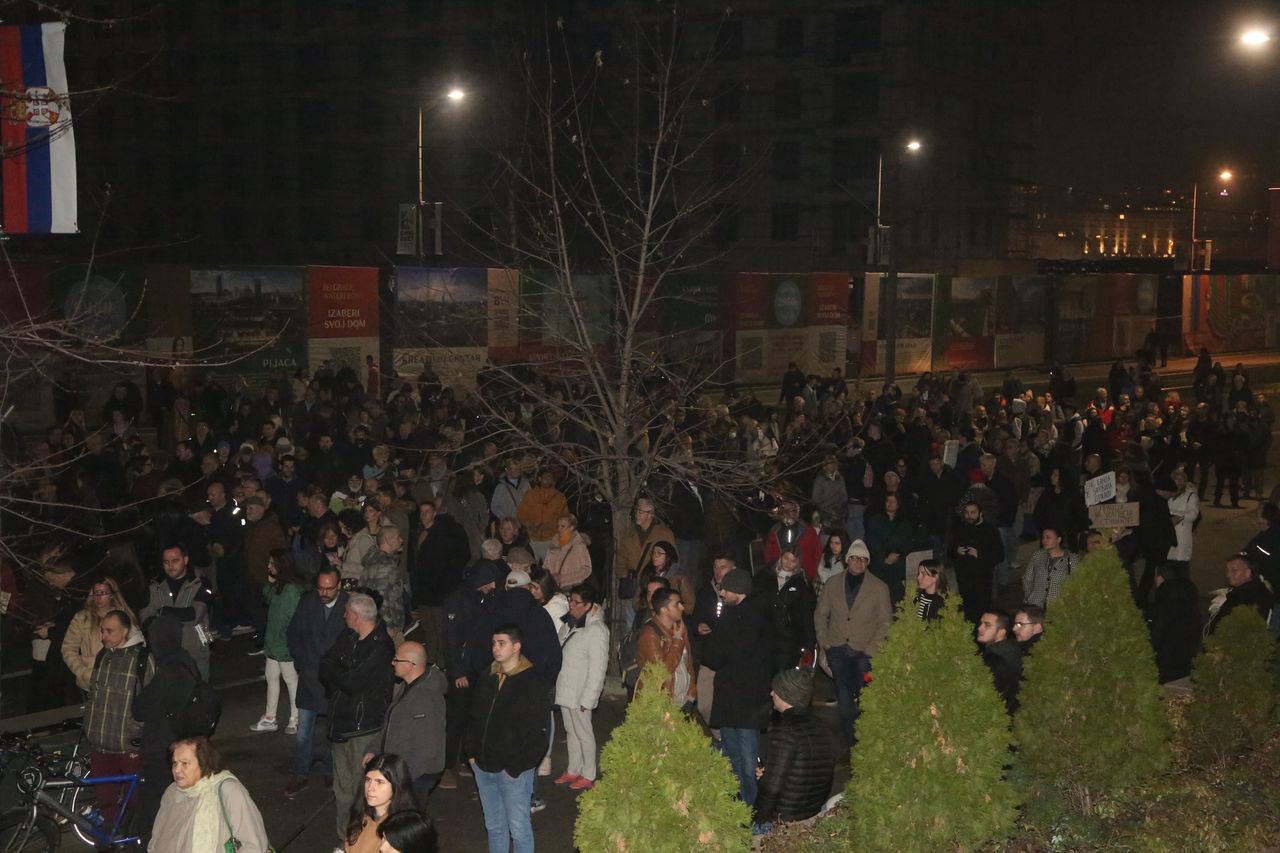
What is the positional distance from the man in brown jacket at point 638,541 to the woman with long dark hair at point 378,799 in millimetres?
5662

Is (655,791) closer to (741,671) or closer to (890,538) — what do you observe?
(741,671)

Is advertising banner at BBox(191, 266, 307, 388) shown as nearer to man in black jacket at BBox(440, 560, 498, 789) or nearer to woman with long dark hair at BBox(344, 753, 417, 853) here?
man in black jacket at BBox(440, 560, 498, 789)

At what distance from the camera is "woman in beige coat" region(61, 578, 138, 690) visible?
9.27m

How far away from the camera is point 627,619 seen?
13.3 meters

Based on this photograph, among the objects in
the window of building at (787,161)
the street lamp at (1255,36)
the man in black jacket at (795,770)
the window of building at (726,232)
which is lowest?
the man in black jacket at (795,770)

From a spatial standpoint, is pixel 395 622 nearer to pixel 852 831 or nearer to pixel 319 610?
pixel 319 610

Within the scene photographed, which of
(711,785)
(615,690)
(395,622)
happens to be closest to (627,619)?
(615,690)

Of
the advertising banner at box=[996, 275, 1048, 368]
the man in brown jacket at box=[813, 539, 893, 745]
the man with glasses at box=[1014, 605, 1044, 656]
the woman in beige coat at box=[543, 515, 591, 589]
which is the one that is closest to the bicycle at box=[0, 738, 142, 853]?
the woman in beige coat at box=[543, 515, 591, 589]

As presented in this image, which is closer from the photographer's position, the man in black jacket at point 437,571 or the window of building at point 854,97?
the man in black jacket at point 437,571

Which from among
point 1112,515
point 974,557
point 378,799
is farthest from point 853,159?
point 378,799

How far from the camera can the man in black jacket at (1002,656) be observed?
8.94 m

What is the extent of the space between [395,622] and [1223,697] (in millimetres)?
5894

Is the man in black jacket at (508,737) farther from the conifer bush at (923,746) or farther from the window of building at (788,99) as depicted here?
the window of building at (788,99)

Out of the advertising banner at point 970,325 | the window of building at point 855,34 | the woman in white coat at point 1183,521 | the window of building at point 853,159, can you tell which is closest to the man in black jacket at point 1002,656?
the woman in white coat at point 1183,521
